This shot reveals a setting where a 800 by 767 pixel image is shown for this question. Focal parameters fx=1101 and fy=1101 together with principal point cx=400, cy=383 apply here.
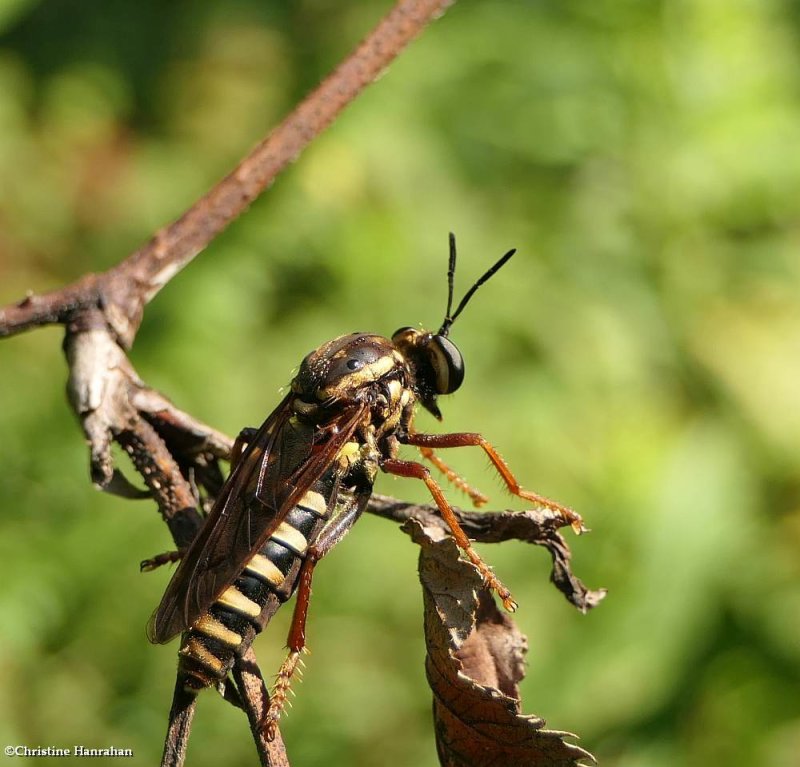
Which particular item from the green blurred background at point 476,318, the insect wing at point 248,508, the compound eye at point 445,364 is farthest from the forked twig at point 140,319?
the green blurred background at point 476,318

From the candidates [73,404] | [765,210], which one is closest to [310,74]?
[765,210]

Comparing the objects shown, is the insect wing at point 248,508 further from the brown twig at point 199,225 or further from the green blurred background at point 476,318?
the green blurred background at point 476,318

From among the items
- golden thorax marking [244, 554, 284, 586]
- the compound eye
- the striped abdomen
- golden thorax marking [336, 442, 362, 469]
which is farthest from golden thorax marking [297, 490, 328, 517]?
the compound eye

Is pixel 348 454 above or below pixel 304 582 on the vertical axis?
above

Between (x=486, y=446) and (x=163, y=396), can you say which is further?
(x=486, y=446)

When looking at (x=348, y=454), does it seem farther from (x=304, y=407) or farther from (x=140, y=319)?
(x=140, y=319)

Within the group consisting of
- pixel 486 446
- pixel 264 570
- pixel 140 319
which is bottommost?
pixel 264 570

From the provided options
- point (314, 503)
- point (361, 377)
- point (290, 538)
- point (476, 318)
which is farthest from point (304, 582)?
point (476, 318)

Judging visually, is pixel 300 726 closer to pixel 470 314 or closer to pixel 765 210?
pixel 470 314
